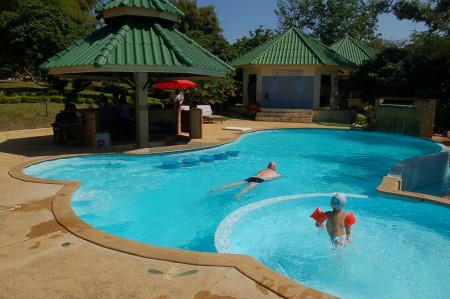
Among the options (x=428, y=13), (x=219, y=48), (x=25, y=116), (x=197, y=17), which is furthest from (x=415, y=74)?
(x=197, y=17)

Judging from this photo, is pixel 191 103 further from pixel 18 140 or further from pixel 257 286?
pixel 257 286

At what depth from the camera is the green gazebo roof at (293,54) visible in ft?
82.0

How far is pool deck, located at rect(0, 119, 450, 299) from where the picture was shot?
3.58 meters

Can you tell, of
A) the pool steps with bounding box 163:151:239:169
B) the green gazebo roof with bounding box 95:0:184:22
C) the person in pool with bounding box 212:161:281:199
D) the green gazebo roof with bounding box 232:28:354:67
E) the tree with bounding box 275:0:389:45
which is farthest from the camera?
the tree with bounding box 275:0:389:45

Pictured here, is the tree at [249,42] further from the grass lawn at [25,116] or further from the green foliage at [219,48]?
the grass lawn at [25,116]

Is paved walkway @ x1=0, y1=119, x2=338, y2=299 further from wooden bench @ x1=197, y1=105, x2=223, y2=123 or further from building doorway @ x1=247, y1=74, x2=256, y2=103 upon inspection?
building doorway @ x1=247, y1=74, x2=256, y2=103

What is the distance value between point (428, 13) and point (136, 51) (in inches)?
683

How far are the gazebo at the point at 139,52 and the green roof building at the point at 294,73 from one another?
12.1 meters

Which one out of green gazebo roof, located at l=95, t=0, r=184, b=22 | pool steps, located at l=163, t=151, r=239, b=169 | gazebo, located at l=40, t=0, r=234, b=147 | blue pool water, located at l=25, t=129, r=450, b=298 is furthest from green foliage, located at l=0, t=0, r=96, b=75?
pool steps, located at l=163, t=151, r=239, b=169

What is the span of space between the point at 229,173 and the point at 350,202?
148 inches

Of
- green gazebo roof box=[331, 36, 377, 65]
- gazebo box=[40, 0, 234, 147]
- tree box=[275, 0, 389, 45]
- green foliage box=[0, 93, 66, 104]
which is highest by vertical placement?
tree box=[275, 0, 389, 45]

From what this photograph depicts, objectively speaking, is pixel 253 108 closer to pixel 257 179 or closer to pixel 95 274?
pixel 257 179

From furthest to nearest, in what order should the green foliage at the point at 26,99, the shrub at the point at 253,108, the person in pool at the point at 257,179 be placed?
the shrub at the point at 253,108 < the green foliage at the point at 26,99 < the person in pool at the point at 257,179

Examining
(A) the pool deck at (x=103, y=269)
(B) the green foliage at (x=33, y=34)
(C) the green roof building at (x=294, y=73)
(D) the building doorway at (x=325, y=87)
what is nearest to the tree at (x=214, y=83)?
(C) the green roof building at (x=294, y=73)
